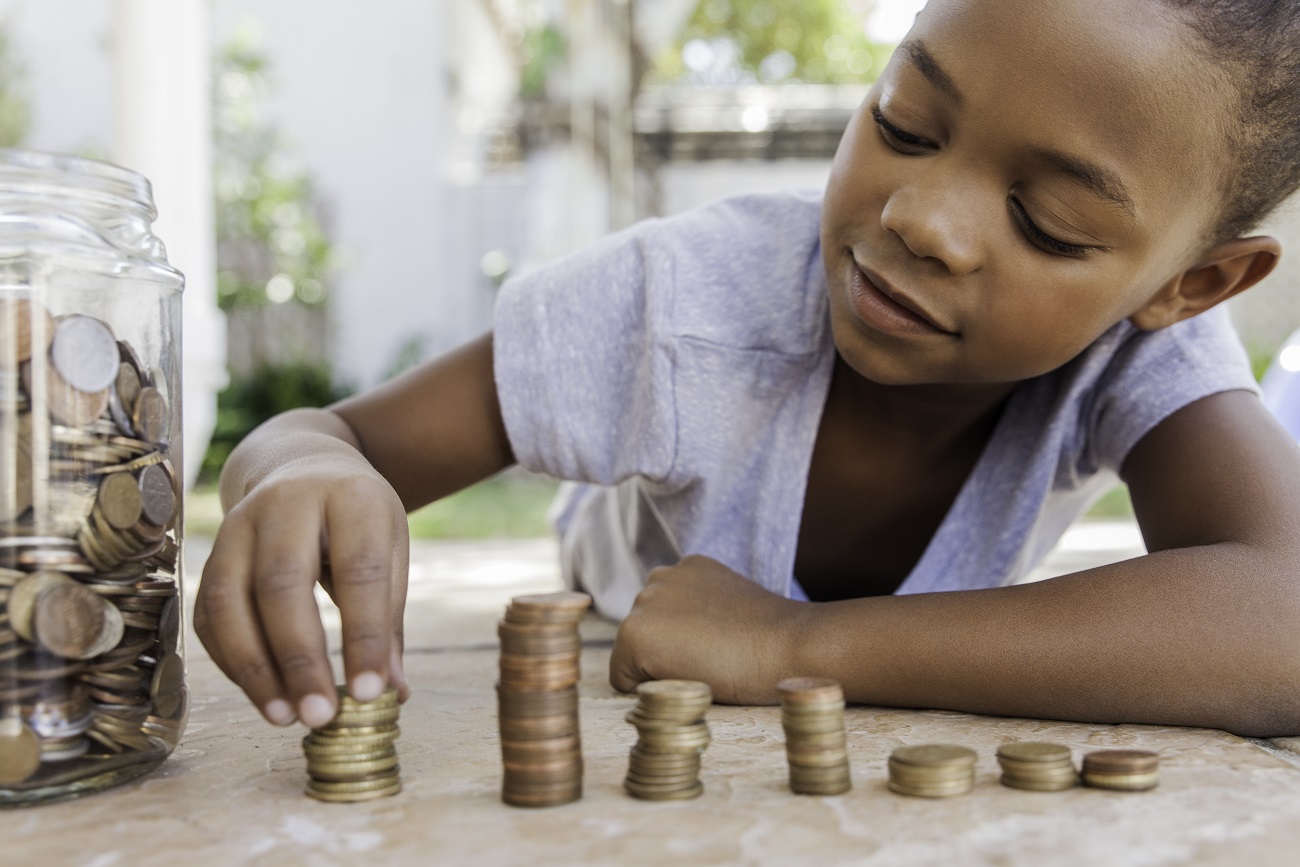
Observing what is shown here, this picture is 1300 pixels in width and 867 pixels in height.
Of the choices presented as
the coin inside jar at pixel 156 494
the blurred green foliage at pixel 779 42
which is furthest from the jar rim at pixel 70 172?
the blurred green foliage at pixel 779 42

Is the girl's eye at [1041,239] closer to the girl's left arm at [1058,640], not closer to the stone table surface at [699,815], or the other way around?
the girl's left arm at [1058,640]

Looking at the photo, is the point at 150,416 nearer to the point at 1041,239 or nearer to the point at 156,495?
the point at 156,495

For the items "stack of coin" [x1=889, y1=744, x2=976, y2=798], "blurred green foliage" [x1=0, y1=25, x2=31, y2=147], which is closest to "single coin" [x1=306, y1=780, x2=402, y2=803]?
"stack of coin" [x1=889, y1=744, x2=976, y2=798]

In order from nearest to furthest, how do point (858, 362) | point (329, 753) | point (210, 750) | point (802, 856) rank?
1. point (802, 856)
2. point (329, 753)
3. point (210, 750)
4. point (858, 362)

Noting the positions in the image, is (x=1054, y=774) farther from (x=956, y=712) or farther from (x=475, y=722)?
(x=475, y=722)

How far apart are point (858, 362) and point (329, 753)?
853 mm

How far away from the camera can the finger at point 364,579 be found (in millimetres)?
887

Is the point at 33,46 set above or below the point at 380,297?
above

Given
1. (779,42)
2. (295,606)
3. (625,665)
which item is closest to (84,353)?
(295,606)

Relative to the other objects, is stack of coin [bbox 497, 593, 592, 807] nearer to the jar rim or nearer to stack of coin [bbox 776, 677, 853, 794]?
stack of coin [bbox 776, 677, 853, 794]

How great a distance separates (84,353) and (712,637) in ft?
2.29

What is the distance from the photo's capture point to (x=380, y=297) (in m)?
10.8

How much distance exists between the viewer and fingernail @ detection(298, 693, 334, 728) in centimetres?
85

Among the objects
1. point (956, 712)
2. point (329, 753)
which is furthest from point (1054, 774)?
point (329, 753)
